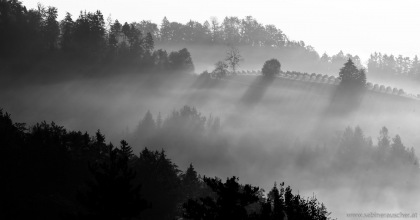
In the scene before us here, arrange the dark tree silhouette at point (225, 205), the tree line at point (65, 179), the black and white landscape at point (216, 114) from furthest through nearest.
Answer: the black and white landscape at point (216, 114) < the tree line at point (65, 179) < the dark tree silhouette at point (225, 205)

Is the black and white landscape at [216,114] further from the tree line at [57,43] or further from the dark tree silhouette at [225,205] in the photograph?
the dark tree silhouette at [225,205]

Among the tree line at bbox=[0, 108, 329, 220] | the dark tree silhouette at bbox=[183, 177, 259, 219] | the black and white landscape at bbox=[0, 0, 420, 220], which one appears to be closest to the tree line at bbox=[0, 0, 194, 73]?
the black and white landscape at bbox=[0, 0, 420, 220]

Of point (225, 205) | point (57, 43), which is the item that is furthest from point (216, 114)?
point (225, 205)

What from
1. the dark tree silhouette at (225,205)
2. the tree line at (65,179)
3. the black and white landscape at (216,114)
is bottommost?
the dark tree silhouette at (225,205)

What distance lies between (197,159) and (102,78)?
4592cm

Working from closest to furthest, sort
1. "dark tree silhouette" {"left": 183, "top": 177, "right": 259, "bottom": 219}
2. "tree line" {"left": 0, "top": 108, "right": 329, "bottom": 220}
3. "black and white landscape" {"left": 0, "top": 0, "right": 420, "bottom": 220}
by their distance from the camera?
"dark tree silhouette" {"left": 183, "top": 177, "right": 259, "bottom": 219} < "tree line" {"left": 0, "top": 108, "right": 329, "bottom": 220} < "black and white landscape" {"left": 0, "top": 0, "right": 420, "bottom": 220}

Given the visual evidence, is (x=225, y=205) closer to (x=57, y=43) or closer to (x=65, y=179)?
(x=65, y=179)

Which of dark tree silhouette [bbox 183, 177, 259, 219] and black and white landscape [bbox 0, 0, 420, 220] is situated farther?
black and white landscape [bbox 0, 0, 420, 220]

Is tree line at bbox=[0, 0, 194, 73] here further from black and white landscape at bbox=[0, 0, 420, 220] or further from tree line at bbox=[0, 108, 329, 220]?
tree line at bbox=[0, 108, 329, 220]

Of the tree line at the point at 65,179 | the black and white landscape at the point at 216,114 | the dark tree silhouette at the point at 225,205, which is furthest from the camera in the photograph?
the black and white landscape at the point at 216,114

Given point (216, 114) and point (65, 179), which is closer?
point (65, 179)

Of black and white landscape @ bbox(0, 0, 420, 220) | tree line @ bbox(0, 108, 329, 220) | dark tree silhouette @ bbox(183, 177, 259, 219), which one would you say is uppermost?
black and white landscape @ bbox(0, 0, 420, 220)

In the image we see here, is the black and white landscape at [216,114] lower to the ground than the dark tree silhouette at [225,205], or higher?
higher

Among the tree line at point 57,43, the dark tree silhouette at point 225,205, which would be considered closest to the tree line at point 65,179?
the dark tree silhouette at point 225,205
